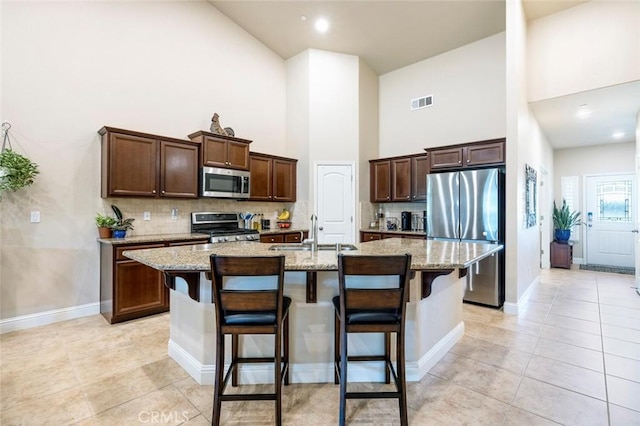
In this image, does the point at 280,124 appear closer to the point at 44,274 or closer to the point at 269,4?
the point at 269,4

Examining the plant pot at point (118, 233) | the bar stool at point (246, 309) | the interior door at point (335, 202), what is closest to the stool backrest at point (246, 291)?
the bar stool at point (246, 309)

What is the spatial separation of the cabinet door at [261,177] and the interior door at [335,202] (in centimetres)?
89

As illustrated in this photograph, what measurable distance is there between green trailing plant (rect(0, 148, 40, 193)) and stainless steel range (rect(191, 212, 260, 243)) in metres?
1.85

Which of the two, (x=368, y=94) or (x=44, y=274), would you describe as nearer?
(x=44, y=274)

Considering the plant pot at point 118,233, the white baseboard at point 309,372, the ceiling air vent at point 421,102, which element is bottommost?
the white baseboard at point 309,372

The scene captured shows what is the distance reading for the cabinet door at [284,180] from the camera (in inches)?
210

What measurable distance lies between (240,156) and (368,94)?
2.87 m

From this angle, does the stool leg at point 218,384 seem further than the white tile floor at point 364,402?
No

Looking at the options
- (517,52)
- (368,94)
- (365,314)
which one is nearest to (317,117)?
(368,94)

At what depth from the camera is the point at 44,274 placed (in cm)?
334

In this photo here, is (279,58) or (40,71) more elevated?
(279,58)

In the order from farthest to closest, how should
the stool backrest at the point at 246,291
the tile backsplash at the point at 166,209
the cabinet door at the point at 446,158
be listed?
the cabinet door at the point at 446,158
the tile backsplash at the point at 166,209
the stool backrest at the point at 246,291

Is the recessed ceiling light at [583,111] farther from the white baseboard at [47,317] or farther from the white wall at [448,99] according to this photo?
the white baseboard at [47,317]

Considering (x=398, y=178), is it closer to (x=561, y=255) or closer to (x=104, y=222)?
(x=561, y=255)
